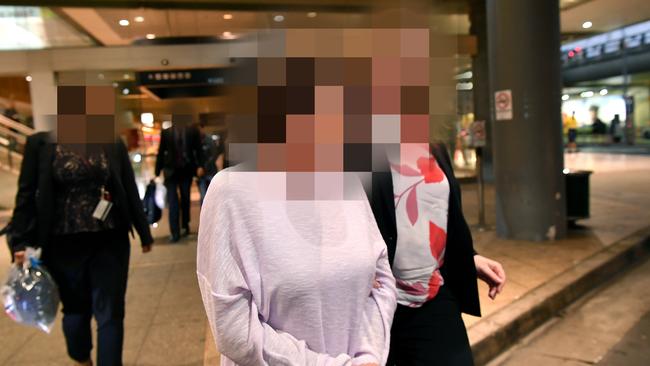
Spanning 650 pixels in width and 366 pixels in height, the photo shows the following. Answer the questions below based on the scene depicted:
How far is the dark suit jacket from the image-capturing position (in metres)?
8.20

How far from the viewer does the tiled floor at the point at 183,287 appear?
4172mm

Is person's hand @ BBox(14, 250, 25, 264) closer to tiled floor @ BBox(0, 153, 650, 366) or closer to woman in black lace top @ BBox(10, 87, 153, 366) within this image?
woman in black lace top @ BBox(10, 87, 153, 366)

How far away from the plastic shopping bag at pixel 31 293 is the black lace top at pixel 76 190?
249 millimetres

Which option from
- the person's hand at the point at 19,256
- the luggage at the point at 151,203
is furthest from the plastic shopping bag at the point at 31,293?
the luggage at the point at 151,203

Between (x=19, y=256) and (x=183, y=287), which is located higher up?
(x=19, y=256)

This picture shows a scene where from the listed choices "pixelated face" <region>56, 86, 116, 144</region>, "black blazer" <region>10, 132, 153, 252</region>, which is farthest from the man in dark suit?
"pixelated face" <region>56, 86, 116, 144</region>

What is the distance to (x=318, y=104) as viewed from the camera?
1.42 m

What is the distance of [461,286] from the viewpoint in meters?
2.23

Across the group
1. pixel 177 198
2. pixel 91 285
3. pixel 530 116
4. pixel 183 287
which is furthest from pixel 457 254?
pixel 177 198

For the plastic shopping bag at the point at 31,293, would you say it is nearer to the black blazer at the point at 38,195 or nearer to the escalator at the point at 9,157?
the black blazer at the point at 38,195

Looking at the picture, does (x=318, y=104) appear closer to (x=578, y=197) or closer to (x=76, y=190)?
(x=76, y=190)

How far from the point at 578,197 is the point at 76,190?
21.7ft

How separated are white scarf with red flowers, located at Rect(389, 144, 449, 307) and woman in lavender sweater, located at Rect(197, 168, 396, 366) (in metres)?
0.54

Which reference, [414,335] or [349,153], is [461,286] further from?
[349,153]
